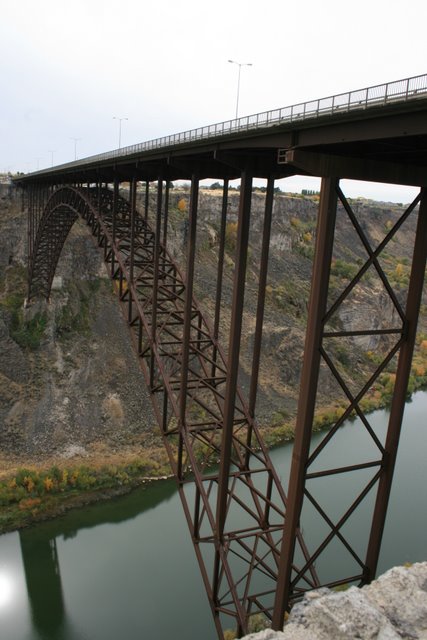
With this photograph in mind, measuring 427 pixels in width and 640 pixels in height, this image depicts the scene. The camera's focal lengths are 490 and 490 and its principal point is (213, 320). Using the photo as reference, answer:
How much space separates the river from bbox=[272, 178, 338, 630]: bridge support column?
9.81m

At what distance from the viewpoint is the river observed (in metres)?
15.0

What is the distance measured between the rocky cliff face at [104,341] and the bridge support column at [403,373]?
18.5 m

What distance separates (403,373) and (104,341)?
2462 centimetres

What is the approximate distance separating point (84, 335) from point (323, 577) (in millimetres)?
18998

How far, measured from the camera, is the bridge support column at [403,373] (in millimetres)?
6559

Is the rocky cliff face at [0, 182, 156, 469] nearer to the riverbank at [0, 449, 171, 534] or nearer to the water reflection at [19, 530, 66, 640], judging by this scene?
the riverbank at [0, 449, 171, 534]

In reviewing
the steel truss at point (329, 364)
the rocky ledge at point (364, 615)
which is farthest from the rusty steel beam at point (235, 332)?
the rocky ledge at point (364, 615)

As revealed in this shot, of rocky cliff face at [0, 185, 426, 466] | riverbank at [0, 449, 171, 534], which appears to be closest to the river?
riverbank at [0, 449, 171, 534]

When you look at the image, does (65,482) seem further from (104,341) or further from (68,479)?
(104,341)

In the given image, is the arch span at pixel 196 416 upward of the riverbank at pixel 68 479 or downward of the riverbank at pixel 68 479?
upward

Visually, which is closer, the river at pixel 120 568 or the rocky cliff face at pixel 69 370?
the river at pixel 120 568

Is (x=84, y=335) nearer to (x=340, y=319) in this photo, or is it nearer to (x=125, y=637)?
(x=125, y=637)

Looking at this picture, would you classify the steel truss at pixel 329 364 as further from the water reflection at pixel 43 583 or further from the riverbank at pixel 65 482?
the riverbank at pixel 65 482

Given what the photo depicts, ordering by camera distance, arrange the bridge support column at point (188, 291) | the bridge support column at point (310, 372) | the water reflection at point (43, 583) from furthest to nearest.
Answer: the water reflection at point (43, 583) < the bridge support column at point (188, 291) < the bridge support column at point (310, 372)
